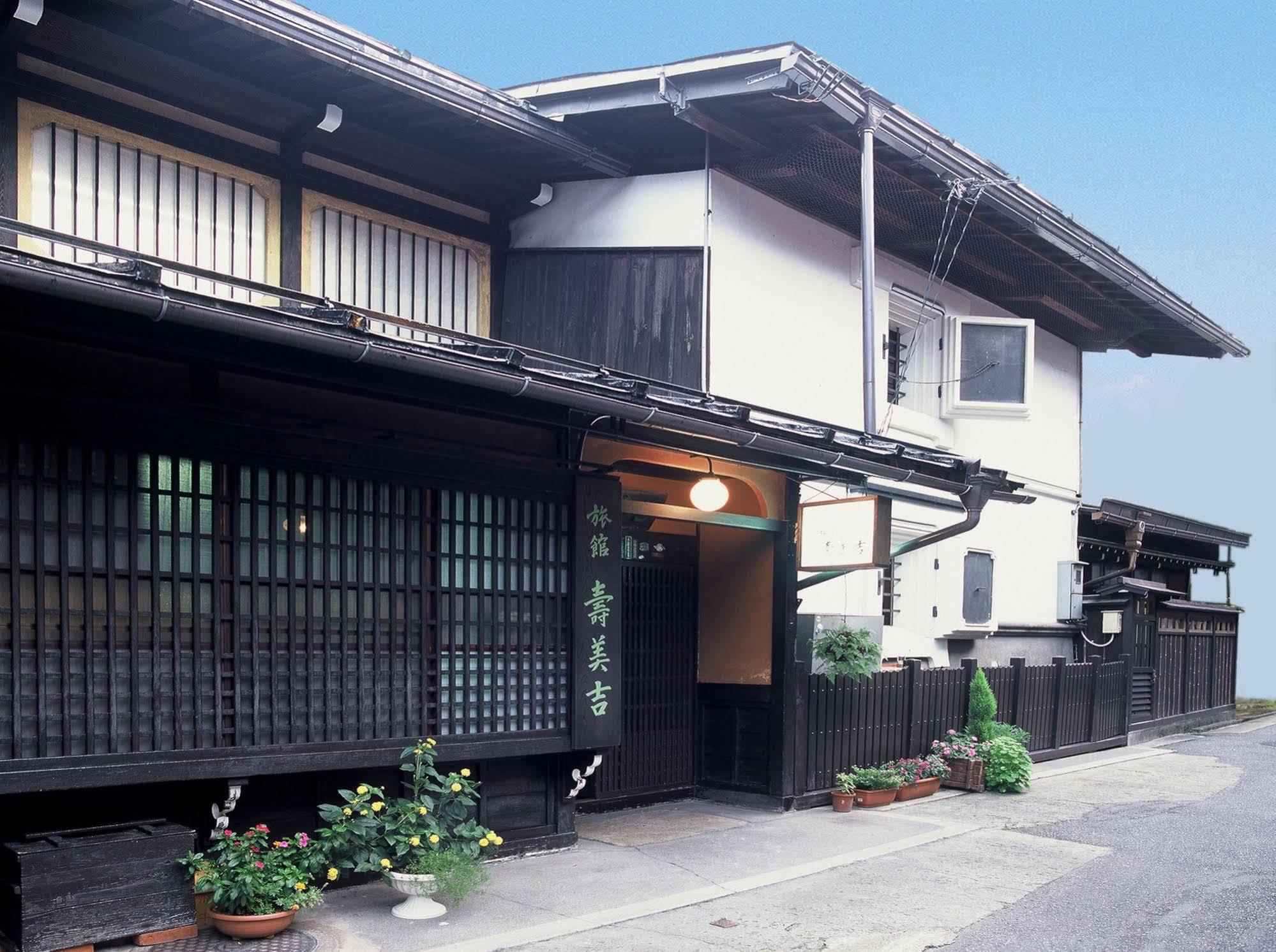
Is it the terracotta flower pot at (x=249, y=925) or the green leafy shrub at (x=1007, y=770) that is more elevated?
the terracotta flower pot at (x=249, y=925)

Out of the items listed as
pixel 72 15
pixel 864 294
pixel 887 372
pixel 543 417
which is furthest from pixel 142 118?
pixel 887 372

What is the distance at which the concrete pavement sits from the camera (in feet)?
25.6

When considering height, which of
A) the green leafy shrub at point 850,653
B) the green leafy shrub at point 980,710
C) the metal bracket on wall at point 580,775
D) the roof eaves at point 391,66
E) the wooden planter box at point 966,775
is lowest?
the wooden planter box at point 966,775

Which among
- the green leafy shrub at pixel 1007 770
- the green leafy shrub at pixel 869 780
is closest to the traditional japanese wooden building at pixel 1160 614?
the green leafy shrub at pixel 1007 770

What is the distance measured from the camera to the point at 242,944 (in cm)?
705

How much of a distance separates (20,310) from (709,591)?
26.9 feet

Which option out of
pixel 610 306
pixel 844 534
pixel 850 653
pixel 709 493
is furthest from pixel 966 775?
pixel 610 306

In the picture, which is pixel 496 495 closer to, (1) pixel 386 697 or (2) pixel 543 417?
(2) pixel 543 417

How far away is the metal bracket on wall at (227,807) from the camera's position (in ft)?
24.0

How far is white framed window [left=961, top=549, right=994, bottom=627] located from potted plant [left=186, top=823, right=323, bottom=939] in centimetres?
1205

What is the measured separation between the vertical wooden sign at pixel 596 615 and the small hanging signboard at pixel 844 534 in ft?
8.33

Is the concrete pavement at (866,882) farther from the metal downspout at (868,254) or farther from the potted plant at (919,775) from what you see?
the metal downspout at (868,254)

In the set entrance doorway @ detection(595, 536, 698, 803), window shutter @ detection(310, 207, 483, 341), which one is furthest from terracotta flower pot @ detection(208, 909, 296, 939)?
entrance doorway @ detection(595, 536, 698, 803)

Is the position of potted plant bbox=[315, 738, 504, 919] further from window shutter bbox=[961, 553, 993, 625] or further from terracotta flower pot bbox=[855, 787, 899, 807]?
window shutter bbox=[961, 553, 993, 625]
